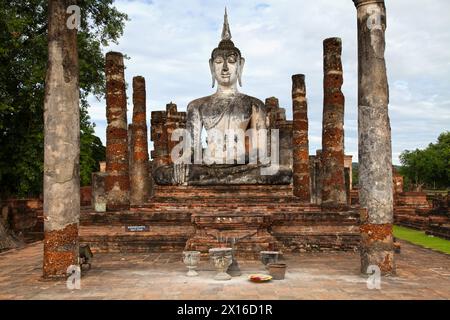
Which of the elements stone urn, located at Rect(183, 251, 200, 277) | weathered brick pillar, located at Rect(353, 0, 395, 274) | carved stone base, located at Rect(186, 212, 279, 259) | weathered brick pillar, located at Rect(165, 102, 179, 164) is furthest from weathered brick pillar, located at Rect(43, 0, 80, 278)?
weathered brick pillar, located at Rect(165, 102, 179, 164)

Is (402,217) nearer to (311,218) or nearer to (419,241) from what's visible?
(419,241)

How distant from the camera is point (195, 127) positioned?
14398mm

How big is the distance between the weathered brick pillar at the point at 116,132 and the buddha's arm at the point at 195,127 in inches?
71.3

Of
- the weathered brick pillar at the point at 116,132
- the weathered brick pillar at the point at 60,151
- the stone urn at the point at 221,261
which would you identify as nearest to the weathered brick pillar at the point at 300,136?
the weathered brick pillar at the point at 116,132

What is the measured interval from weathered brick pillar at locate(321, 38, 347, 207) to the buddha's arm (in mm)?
3351

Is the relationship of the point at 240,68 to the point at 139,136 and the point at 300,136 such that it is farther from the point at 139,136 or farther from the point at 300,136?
the point at 139,136

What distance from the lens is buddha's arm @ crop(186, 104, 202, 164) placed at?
557 inches

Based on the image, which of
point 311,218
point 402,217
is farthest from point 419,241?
point 402,217

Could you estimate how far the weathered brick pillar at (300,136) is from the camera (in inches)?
658

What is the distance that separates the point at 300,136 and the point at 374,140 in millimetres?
9336

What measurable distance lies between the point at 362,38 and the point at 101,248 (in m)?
6.39

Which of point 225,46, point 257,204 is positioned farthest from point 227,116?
point 257,204

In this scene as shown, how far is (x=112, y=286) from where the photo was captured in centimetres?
673

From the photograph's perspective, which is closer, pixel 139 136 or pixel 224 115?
pixel 224 115
